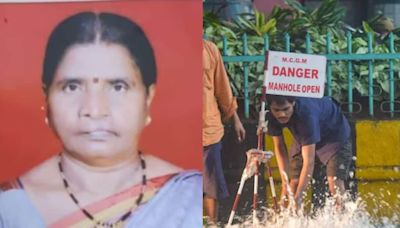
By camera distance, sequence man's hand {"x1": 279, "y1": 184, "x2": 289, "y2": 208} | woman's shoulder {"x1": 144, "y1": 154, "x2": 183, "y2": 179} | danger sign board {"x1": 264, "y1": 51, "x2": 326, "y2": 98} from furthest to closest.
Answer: man's hand {"x1": 279, "y1": 184, "x2": 289, "y2": 208}
danger sign board {"x1": 264, "y1": 51, "x2": 326, "y2": 98}
woman's shoulder {"x1": 144, "y1": 154, "x2": 183, "y2": 179}

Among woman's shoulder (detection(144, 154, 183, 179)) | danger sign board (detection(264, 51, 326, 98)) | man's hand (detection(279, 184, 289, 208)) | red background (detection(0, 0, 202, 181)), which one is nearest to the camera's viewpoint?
red background (detection(0, 0, 202, 181))

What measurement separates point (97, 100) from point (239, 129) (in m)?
0.83

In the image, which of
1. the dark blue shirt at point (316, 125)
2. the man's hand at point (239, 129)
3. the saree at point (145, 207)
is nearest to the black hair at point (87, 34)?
the saree at point (145, 207)

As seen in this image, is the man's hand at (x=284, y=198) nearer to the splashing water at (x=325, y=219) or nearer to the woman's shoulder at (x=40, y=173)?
the splashing water at (x=325, y=219)

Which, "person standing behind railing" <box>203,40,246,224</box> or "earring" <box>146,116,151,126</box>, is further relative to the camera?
"person standing behind railing" <box>203,40,246,224</box>

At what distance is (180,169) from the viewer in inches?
146

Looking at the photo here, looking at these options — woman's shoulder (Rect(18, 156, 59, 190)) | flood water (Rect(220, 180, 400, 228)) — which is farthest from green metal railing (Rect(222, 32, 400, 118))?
woman's shoulder (Rect(18, 156, 59, 190))

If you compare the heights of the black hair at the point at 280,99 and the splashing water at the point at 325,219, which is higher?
the black hair at the point at 280,99

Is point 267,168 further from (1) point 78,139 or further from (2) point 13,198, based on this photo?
(2) point 13,198

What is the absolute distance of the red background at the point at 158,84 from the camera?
3.56 metres

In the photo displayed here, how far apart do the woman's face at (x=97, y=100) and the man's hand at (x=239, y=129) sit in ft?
1.90

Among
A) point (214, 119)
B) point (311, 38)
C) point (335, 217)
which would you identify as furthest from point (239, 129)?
point (335, 217)

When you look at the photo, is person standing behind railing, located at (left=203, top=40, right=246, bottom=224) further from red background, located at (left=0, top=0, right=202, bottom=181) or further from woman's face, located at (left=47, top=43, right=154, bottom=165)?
woman's face, located at (left=47, top=43, right=154, bottom=165)

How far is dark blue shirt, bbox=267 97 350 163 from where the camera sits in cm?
404
